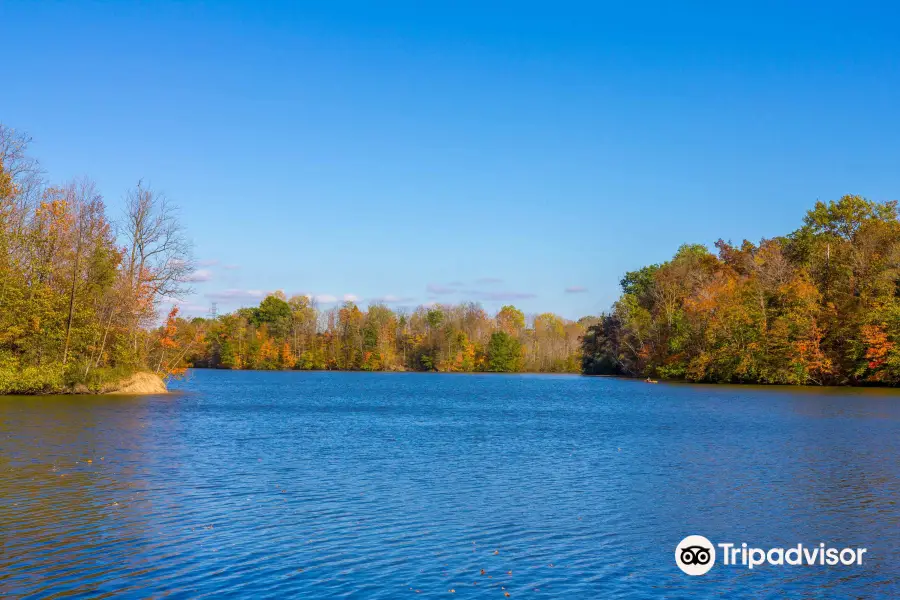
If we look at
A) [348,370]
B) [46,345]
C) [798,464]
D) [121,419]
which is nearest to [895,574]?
[798,464]

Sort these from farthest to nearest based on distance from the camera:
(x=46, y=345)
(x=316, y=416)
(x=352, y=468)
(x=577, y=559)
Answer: (x=46, y=345), (x=316, y=416), (x=352, y=468), (x=577, y=559)

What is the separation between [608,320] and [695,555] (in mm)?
113343

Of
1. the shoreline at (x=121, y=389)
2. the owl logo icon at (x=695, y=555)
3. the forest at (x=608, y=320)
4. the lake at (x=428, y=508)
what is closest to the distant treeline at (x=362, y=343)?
the forest at (x=608, y=320)

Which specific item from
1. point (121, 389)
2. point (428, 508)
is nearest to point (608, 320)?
point (121, 389)

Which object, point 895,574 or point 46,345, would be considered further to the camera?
point 46,345

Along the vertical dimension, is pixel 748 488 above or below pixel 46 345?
below

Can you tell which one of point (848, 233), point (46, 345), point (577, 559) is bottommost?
point (577, 559)

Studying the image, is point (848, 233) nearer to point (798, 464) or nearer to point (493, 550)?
point (798, 464)

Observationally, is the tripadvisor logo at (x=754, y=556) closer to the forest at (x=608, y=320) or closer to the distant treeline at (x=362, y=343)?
the forest at (x=608, y=320)

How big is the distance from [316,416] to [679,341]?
207ft

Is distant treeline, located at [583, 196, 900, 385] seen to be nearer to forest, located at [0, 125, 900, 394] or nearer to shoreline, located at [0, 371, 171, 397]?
forest, located at [0, 125, 900, 394]

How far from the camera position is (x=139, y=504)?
17.0 metres

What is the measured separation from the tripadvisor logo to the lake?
224 mm

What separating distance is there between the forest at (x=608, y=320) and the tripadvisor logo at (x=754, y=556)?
157 feet
